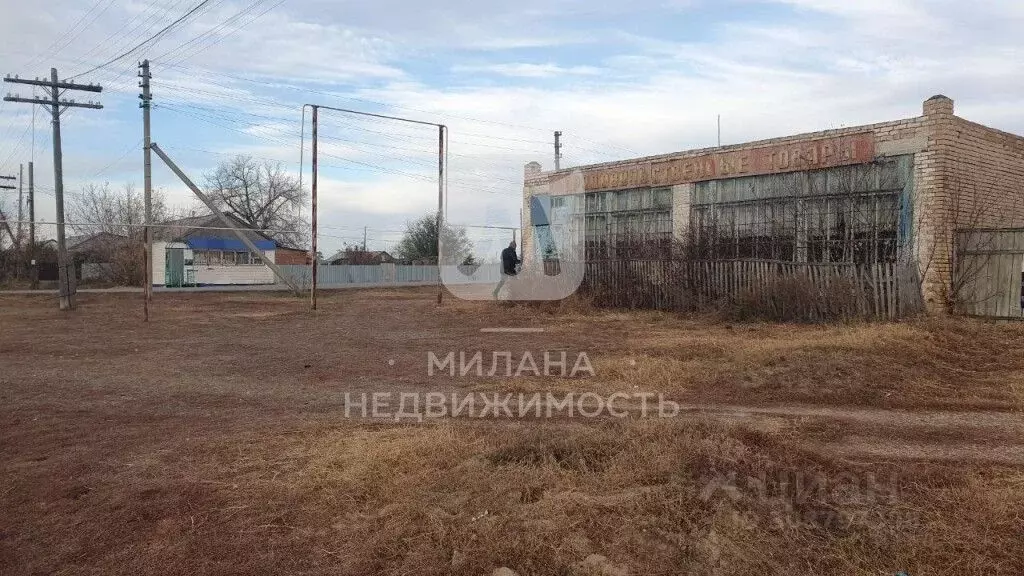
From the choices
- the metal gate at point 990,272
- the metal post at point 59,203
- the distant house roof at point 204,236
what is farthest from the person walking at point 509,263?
the distant house roof at point 204,236

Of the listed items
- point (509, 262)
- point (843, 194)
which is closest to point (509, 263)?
point (509, 262)

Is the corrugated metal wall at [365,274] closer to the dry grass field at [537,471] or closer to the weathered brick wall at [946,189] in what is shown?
the weathered brick wall at [946,189]

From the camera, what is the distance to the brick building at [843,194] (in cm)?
1400

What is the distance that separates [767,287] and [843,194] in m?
3.58

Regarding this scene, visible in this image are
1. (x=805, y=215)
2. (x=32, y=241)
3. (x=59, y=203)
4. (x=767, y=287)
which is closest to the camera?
(x=767, y=287)

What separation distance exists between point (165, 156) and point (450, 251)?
12.2 m

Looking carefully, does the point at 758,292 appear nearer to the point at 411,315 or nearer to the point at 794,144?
the point at 794,144

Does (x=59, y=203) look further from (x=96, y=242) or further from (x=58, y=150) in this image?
(x=96, y=242)

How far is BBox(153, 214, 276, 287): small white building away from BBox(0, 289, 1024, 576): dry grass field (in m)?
30.5

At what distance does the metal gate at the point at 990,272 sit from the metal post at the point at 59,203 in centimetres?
2420

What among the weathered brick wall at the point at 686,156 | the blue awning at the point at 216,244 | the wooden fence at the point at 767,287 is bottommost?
the wooden fence at the point at 767,287

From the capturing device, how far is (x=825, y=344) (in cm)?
934

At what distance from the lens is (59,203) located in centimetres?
2381

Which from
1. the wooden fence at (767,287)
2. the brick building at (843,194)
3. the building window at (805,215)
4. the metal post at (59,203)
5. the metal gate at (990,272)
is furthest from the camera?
the metal post at (59,203)
